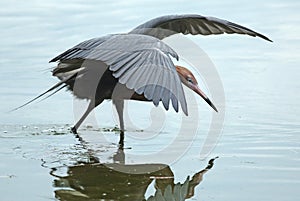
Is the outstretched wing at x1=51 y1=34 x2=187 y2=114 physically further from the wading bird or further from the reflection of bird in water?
the reflection of bird in water

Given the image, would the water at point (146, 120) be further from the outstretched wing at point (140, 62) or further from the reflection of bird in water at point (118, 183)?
the outstretched wing at point (140, 62)

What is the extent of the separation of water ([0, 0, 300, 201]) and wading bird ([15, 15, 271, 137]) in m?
0.38

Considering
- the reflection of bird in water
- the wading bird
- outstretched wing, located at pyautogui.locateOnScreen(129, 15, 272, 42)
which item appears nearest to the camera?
the reflection of bird in water

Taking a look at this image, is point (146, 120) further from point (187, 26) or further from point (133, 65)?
point (133, 65)

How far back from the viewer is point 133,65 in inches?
184

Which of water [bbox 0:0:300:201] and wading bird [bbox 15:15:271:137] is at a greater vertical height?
wading bird [bbox 15:15:271:137]

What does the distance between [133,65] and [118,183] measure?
2.66ft

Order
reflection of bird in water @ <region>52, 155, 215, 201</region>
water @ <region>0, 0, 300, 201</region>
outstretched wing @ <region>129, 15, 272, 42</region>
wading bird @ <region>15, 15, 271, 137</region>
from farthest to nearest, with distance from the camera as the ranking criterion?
outstretched wing @ <region>129, 15, 272, 42</region>
wading bird @ <region>15, 15, 271, 137</region>
water @ <region>0, 0, 300, 201</region>
reflection of bird in water @ <region>52, 155, 215, 201</region>

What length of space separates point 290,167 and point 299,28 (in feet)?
18.8

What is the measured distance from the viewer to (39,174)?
14.6 feet

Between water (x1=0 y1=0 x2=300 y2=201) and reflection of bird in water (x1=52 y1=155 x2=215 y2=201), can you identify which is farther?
water (x1=0 y1=0 x2=300 y2=201)

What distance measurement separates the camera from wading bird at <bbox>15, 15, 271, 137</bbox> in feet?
14.4

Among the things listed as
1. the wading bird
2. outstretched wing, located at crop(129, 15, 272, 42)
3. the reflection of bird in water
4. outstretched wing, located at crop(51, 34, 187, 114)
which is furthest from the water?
outstretched wing, located at crop(129, 15, 272, 42)

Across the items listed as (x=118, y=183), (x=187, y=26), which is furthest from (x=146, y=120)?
(x=118, y=183)
